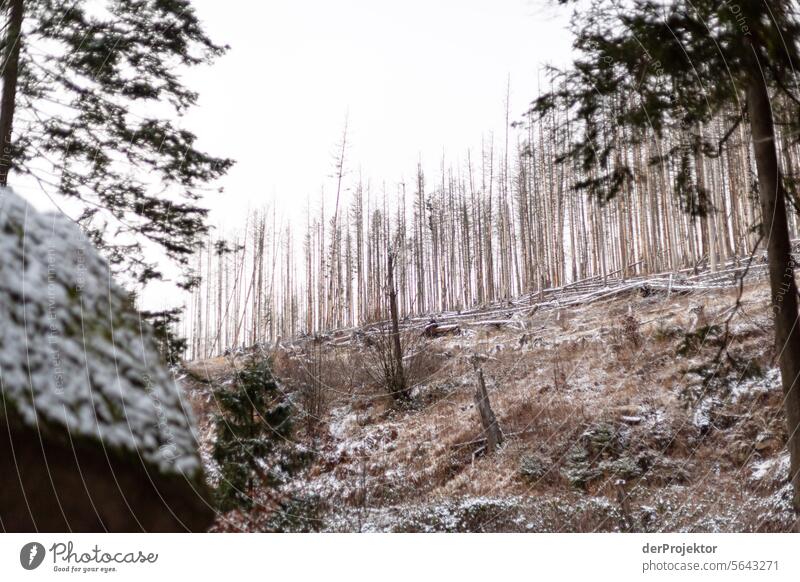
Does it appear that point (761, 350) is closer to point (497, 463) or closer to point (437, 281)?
point (497, 463)

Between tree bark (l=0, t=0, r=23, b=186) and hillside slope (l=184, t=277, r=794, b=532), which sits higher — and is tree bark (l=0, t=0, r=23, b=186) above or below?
above

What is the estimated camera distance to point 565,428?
5.90 feet

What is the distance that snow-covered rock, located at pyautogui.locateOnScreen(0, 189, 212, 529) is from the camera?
5.93ft

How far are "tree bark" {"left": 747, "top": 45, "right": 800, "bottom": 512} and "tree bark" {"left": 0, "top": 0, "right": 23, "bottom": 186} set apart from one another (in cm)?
315

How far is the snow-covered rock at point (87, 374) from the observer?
5.93 ft

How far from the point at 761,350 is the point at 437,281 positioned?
1319 millimetres

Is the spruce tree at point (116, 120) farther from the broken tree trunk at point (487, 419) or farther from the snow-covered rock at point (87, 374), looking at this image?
the broken tree trunk at point (487, 419)

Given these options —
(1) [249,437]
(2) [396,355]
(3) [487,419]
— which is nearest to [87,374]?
(1) [249,437]

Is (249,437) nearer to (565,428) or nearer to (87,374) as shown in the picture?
(87,374)

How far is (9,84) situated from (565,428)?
109 inches

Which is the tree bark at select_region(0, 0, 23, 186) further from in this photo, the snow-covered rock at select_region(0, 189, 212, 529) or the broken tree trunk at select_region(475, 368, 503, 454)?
the broken tree trunk at select_region(475, 368, 503, 454)

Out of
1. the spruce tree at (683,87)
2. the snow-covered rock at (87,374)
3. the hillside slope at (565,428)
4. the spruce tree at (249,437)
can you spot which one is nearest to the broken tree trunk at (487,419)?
the hillside slope at (565,428)

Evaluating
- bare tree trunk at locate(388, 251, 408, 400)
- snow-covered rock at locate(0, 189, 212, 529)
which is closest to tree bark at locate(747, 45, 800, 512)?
bare tree trunk at locate(388, 251, 408, 400)
